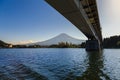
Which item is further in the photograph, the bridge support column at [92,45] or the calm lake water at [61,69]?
the bridge support column at [92,45]

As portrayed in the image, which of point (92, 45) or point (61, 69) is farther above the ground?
point (92, 45)

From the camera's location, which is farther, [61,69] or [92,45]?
[92,45]

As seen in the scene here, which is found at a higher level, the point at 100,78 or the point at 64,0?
the point at 64,0

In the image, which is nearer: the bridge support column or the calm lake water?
the calm lake water

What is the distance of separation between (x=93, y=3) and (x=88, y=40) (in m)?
61.1

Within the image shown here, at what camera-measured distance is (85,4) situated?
22.3 meters

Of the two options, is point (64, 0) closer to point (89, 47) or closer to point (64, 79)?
point (64, 79)

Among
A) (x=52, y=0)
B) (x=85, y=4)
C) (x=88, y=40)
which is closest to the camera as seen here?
(x=52, y=0)

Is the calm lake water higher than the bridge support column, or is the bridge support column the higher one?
the bridge support column

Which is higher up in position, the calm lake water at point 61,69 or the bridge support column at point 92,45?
the bridge support column at point 92,45

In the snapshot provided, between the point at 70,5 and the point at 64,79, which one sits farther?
the point at 70,5

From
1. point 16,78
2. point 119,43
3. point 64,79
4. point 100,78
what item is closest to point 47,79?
point 64,79

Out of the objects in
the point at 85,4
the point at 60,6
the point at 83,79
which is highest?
the point at 85,4

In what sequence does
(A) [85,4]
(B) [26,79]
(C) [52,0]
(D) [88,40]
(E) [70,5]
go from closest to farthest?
1. (B) [26,79]
2. (C) [52,0]
3. (E) [70,5]
4. (A) [85,4]
5. (D) [88,40]
